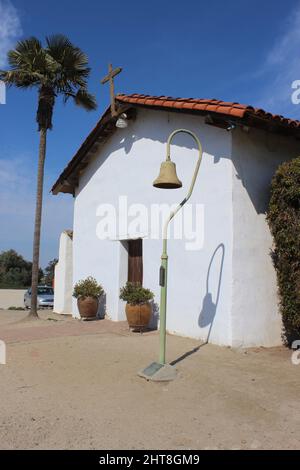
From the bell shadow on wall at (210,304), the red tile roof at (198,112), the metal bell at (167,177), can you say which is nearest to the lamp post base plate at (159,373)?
the bell shadow on wall at (210,304)

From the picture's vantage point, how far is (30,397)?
5.16 metres

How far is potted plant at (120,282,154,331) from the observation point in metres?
9.21

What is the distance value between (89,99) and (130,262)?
19.4 feet

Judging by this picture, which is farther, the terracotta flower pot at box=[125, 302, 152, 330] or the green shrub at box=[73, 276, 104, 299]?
the green shrub at box=[73, 276, 104, 299]

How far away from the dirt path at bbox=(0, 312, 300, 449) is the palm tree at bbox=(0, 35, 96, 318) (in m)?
6.27

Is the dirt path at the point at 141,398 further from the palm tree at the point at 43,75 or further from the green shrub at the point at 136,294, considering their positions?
the palm tree at the point at 43,75

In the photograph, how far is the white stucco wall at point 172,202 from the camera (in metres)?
8.08

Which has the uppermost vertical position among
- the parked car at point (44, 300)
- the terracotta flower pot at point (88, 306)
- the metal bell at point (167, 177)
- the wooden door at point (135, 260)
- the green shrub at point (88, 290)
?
the metal bell at point (167, 177)

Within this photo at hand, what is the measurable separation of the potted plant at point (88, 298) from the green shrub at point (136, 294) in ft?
6.80

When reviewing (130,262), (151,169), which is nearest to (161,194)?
(151,169)

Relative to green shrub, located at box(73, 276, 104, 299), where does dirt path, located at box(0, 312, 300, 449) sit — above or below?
below

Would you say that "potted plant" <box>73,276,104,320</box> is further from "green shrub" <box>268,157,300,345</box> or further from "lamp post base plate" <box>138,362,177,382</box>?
"lamp post base plate" <box>138,362,177,382</box>

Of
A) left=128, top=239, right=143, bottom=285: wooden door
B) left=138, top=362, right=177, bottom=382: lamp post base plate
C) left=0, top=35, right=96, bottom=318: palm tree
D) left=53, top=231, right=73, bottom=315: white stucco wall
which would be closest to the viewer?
left=138, top=362, right=177, bottom=382: lamp post base plate

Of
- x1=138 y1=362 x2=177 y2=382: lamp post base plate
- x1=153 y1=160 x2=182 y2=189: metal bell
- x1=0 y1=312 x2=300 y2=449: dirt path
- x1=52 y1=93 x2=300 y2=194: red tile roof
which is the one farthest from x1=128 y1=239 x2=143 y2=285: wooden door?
x1=153 y1=160 x2=182 y2=189: metal bell
